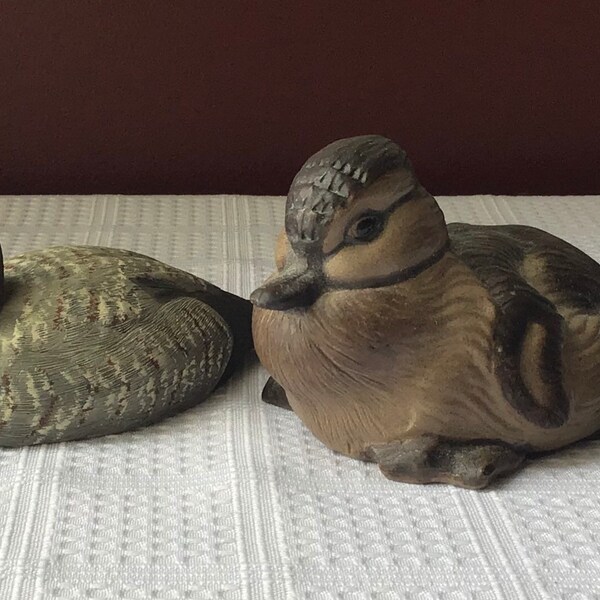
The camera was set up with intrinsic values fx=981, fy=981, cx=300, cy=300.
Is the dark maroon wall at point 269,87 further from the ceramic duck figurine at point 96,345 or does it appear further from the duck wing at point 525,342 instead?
the duck wing at point 525,342

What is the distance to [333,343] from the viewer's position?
24.1 inches

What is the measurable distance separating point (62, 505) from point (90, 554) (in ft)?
0.20

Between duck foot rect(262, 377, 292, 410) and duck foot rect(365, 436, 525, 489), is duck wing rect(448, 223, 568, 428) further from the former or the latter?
duck foot rect(262, 377, 292, 410)

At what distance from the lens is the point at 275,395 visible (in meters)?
0.76

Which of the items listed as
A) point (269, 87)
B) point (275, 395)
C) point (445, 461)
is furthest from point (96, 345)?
point (269, 87)

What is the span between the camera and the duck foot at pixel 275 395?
0.75m

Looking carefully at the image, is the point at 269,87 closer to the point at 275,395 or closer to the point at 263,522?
the point at 275,395

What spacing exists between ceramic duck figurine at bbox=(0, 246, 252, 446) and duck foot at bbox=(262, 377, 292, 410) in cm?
4

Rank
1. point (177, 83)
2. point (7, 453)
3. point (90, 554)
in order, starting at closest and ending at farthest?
point (90, 554) → point (7, 453) → point (177, 83)

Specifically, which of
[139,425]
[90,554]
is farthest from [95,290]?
[90,554]

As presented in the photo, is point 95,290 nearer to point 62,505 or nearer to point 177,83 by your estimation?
point 62,505

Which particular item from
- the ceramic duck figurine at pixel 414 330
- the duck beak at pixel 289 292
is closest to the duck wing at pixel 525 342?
the ceramic duck figurine at pixel 414 330

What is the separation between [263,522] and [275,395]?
15 cm

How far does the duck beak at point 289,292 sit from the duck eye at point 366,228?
0.12 ft
